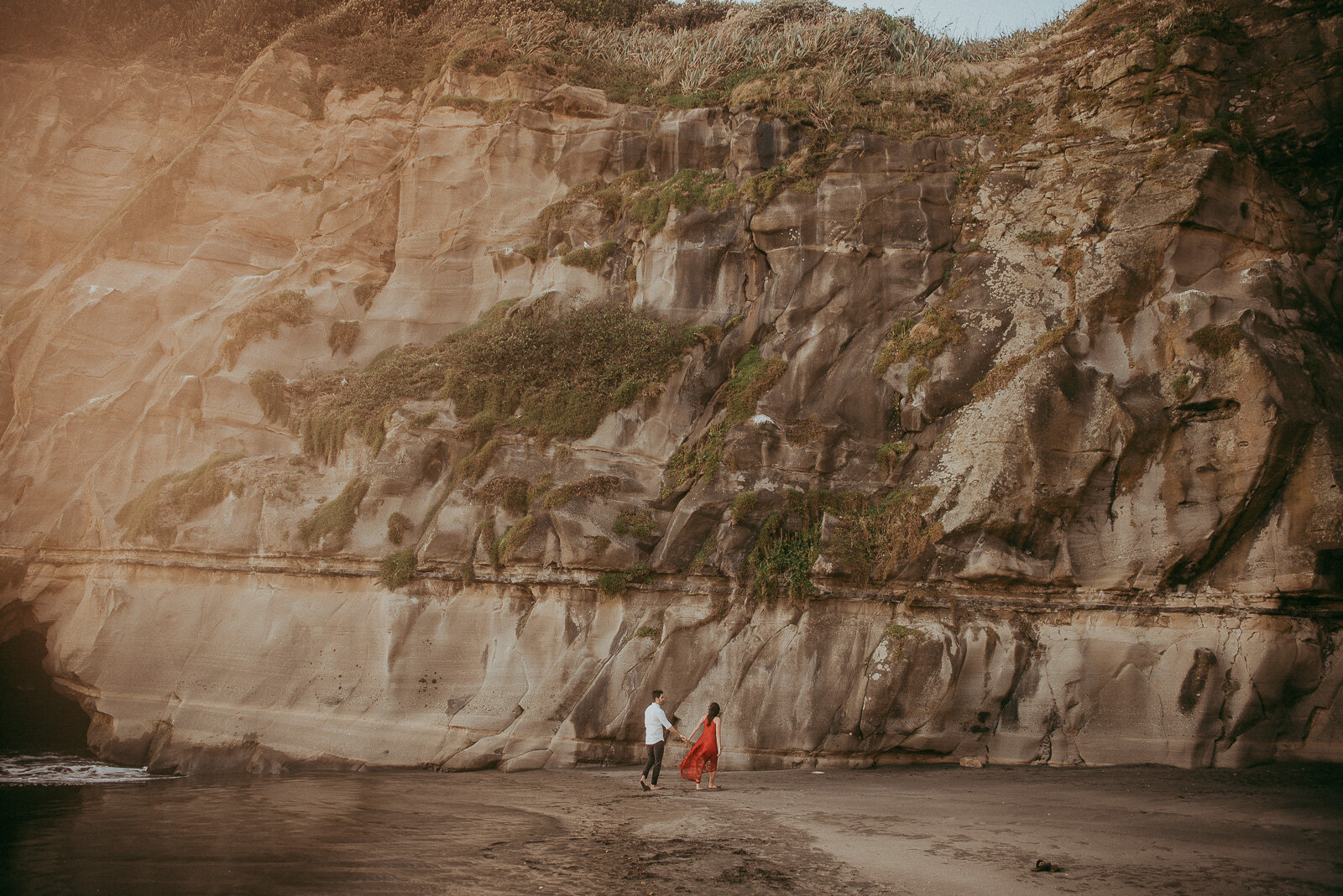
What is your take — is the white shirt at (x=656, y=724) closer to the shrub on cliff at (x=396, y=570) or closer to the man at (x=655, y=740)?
the man at (x=655, y=740)

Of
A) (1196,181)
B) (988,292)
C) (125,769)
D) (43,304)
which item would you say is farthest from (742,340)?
(43,304)

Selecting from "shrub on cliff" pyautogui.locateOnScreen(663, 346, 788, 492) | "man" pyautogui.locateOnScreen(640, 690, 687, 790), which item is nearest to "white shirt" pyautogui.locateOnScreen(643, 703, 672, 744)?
"man" pyautogui.locateOnScreen(640, 690, 687, 790)

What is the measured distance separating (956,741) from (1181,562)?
181 inches

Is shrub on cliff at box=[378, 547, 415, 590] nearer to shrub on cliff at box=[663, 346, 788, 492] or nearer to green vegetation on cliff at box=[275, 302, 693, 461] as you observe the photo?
green vegetation on cliff at box=[275, 302, 693, 461]

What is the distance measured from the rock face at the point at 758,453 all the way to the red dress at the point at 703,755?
176 centimetres

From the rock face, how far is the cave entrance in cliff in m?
0.90

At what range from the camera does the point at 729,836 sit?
330 inches

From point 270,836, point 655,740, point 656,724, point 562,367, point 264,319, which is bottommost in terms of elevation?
point 270,836

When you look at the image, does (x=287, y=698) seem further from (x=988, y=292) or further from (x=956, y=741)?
(x=988, y=292)

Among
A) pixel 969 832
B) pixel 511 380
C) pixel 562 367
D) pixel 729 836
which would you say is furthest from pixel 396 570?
pixel 969 832

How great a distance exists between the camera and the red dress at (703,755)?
1140cm

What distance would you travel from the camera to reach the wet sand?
6.95 metres

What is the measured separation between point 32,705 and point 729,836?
68.1 feet

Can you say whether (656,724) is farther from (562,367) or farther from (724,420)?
(562,367)
